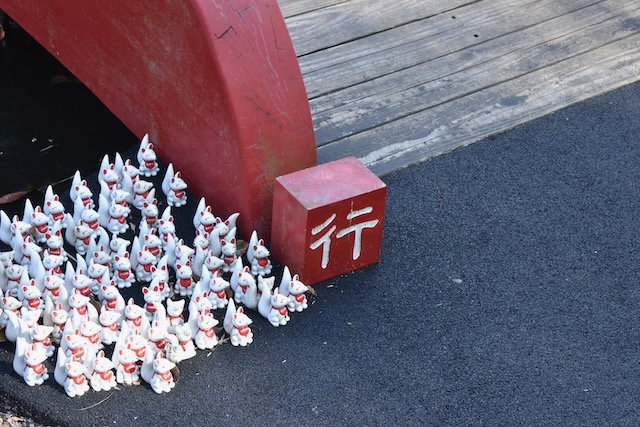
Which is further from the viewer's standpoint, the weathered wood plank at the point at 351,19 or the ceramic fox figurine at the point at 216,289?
→ the weathered wood plank at the point at 351,19

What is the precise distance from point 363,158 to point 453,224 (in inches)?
24.4

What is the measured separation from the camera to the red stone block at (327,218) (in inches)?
156

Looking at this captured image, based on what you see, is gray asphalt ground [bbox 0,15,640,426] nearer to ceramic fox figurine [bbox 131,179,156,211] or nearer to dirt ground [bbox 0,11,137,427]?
ceramic fox figurine [bbox 131,179,156,211]

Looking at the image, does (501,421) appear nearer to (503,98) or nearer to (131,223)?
(131,223)

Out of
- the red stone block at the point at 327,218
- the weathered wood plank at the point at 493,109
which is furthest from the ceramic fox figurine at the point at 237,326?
the weathered wood plank at the point at 493,109

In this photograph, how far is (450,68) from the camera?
18.2ft

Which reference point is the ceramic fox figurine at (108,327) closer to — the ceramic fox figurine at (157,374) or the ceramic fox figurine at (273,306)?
the ceramic fox figurine at (157,374)

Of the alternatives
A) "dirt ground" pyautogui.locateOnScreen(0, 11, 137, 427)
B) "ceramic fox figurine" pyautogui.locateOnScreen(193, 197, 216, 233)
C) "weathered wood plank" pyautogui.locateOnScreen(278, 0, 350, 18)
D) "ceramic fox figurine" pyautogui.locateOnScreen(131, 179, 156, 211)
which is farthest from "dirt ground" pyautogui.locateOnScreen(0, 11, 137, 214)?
"weathered wood plank" pyautogui.locateOnScreen(278, 0, 350, 18)

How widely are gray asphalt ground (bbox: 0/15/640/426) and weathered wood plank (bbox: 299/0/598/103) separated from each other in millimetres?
763

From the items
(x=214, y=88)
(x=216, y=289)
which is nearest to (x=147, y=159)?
(x=214, y=88)

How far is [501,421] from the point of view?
3.59 m

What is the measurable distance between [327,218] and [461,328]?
0.70 metres

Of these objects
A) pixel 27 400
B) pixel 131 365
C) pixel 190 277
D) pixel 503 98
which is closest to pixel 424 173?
pixel 503 98

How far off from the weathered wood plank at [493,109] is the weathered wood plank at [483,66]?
6 centimetres
